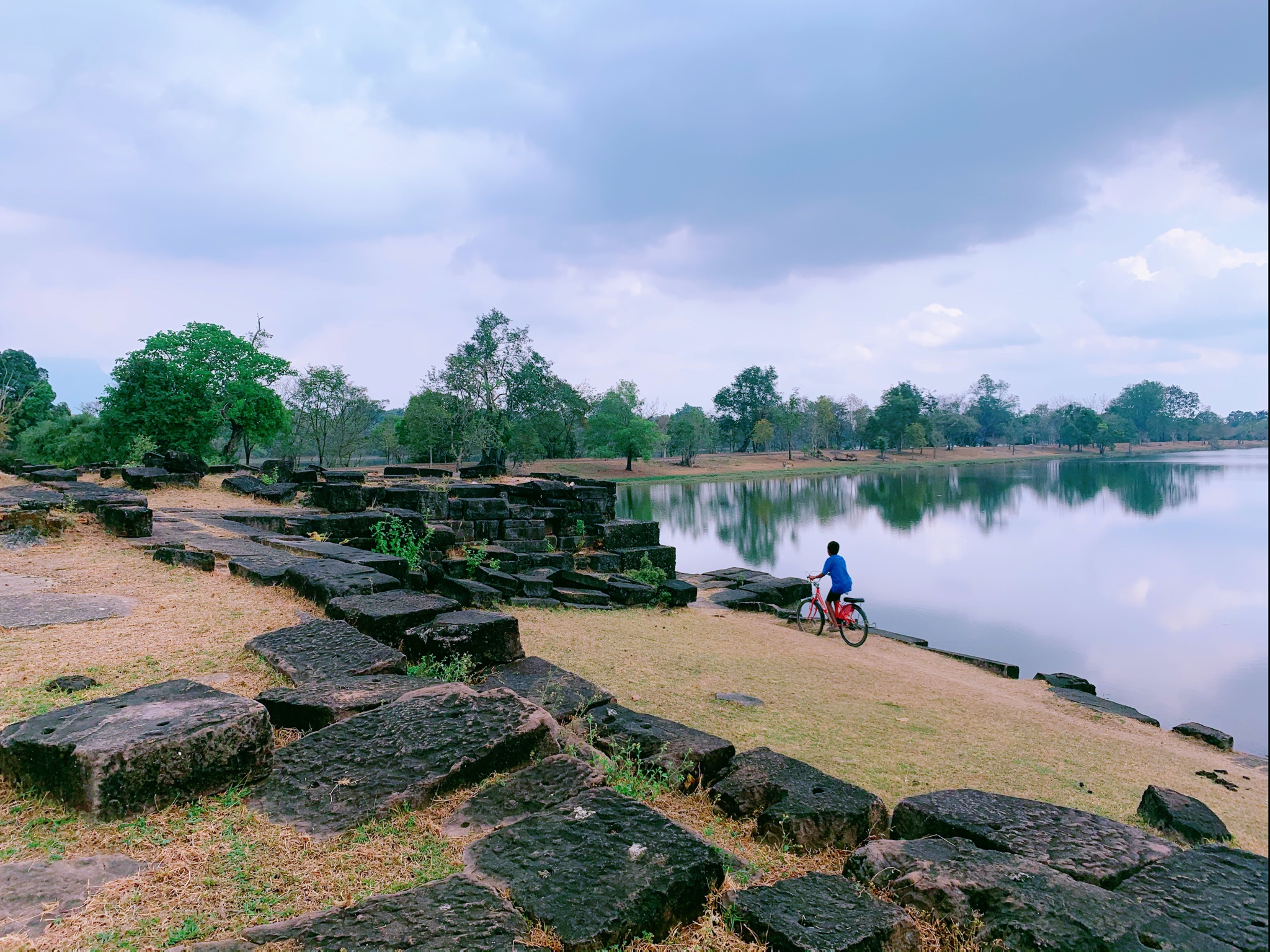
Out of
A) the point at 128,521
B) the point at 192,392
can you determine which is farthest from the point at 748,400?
the point at 128,521

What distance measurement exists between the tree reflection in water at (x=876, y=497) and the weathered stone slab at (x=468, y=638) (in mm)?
15450

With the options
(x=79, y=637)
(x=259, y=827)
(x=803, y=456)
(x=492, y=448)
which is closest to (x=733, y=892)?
(x=259, y=827)

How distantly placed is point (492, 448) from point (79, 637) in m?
41.0

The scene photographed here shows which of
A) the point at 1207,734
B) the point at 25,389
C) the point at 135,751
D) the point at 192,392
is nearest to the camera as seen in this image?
the point at 135,751

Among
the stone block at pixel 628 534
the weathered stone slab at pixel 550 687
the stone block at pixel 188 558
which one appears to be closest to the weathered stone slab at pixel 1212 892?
the weathered stone slab at pixel 550 687

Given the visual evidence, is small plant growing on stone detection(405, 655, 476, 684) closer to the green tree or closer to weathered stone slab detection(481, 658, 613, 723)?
weathered stone slab detection(481, 658, 613, 723)

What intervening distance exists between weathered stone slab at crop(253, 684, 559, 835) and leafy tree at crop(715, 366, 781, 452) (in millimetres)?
76866

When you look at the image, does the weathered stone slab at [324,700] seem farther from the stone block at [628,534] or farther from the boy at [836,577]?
the stone block at [628,534]

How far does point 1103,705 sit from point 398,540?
9.88m

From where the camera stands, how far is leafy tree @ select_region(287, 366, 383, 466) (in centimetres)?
4912

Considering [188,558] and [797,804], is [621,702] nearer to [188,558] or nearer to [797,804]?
[797,804]

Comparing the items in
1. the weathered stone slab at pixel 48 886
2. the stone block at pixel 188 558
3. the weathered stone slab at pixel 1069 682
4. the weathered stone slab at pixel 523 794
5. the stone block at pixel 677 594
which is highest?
the stone block at pixel 188 558

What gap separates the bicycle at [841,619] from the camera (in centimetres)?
1138

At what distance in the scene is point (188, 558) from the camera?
6996mm
